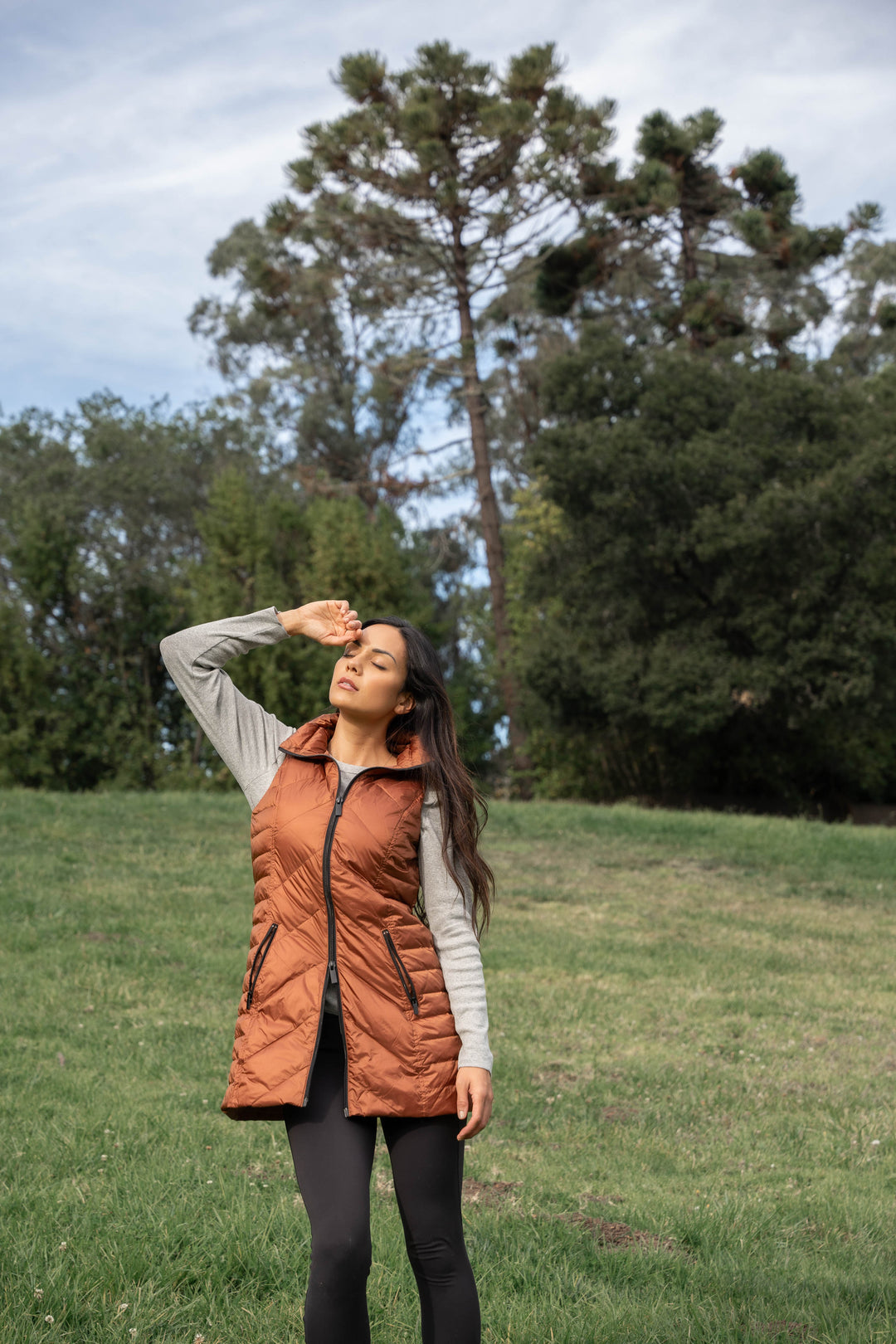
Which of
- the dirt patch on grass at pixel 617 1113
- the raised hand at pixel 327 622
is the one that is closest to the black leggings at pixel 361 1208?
the raised hand at pixel 327 622

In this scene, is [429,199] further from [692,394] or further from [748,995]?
[748,995]

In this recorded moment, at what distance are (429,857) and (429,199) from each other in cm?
2364

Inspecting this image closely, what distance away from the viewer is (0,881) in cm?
990

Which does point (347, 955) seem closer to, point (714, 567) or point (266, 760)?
point (266, 760)

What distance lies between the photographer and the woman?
237cm

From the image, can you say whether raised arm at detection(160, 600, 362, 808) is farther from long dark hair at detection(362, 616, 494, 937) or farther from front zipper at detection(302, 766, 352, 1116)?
Result: front zipper at detection(302, 766, 352, 1116)

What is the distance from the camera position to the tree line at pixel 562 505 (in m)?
19.9

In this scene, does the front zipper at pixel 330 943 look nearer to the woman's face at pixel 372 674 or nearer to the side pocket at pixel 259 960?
the side pocket at pixel 259 960

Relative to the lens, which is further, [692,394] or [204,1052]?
[692,394]

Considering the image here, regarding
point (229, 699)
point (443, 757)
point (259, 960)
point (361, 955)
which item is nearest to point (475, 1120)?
point (361, 955)

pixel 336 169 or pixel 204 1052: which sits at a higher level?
pixel 336 169

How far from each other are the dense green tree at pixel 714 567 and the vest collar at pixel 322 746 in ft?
55.7

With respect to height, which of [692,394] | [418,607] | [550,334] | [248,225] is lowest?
[418,607]

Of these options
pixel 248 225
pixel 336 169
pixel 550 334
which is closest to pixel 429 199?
pixel 336 169
